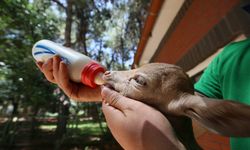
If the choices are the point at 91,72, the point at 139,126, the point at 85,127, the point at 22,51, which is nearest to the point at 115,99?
the point at 139,126

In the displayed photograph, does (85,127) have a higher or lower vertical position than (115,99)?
higher

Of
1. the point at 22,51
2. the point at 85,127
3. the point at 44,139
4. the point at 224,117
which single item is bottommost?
the point at 224,117

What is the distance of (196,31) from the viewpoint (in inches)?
170

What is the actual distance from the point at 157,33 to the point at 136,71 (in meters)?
5.25

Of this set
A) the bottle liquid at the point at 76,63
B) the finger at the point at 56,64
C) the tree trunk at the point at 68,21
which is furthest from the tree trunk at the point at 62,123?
the finger at the point at 56,64

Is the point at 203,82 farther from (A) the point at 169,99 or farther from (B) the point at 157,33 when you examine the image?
(B) the point at 157,33

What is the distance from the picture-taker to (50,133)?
45.6ft

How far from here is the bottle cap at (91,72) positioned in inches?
62.3

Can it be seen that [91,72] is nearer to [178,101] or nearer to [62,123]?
[178,101]

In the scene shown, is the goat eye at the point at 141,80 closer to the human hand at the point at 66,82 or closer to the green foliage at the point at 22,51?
the human hand at the point at 66,82

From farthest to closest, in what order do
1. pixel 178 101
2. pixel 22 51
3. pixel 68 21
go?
pixel 68 21 < pixel 22 51 < pixel 178 101

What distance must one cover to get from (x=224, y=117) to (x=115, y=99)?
489 millimetres

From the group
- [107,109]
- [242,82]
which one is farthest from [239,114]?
[242,82]

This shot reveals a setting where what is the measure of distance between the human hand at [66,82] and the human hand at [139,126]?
45cm
